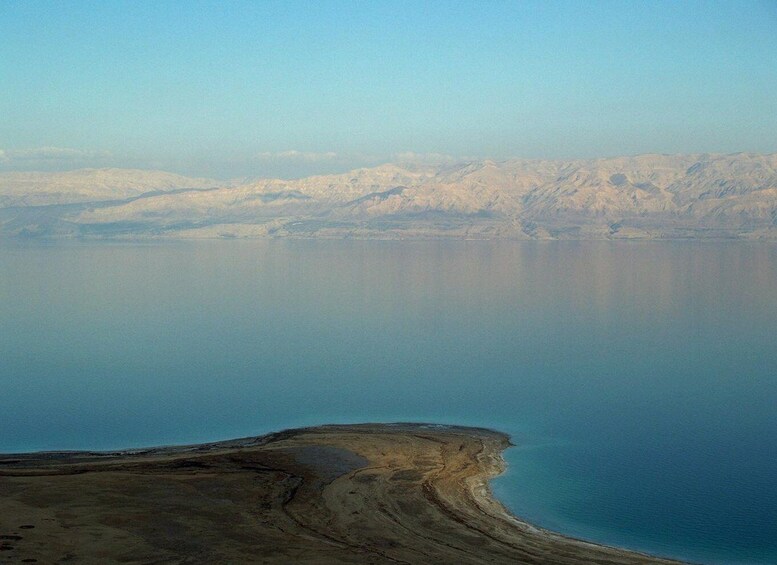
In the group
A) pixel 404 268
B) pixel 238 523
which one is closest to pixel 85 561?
pixel 238 523

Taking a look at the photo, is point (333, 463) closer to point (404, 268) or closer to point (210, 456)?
point (210, 456)

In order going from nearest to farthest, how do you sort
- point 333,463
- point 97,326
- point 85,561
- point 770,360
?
point 85,561
point 333,463
point 770,360
point 97,326

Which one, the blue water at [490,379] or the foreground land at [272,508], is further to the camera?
the blue water at [490,379]

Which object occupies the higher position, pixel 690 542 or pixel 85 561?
pixel 85 561

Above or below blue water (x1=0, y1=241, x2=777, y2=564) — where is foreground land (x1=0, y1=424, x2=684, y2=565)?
above

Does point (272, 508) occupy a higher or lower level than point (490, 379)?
higher
